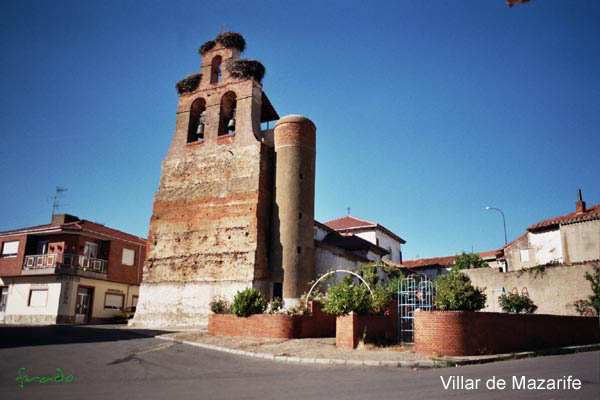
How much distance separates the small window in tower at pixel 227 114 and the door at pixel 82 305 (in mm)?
15721

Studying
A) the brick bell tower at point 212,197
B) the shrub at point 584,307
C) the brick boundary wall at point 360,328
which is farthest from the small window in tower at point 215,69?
the shrub at point 584,307

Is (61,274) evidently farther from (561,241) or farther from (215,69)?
(561,241)

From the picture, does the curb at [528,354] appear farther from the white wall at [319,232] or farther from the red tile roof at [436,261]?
the red tile roof at [436,261]

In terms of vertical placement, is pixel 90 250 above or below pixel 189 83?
below

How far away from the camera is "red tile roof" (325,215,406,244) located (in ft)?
143

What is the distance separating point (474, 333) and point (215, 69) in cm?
2506

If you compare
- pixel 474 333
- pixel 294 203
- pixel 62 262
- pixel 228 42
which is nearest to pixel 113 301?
pixel 62 262

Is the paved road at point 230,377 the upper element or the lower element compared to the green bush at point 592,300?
lower

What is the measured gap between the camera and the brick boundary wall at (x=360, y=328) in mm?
13977

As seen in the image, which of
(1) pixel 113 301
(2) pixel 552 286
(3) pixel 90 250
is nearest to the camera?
(2) pixel 552 286

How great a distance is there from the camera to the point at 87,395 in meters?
7.22

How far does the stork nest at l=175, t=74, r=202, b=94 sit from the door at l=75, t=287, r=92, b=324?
53.5ft

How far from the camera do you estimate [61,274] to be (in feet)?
102
